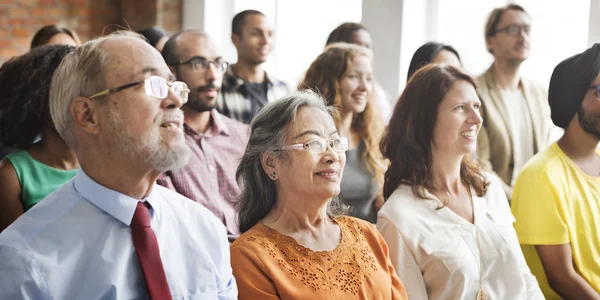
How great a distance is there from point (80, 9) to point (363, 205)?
4.58 metres

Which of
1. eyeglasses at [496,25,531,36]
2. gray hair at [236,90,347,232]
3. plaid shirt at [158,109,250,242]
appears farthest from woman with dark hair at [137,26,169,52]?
gray hair at [236,90,347,232]

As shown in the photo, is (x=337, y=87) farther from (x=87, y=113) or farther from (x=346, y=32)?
(x=87, y=113)

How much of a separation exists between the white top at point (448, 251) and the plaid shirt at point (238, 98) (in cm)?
156

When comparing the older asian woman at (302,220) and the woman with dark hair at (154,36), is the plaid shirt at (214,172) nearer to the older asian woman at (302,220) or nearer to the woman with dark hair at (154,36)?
the older asian woman at (302,220)

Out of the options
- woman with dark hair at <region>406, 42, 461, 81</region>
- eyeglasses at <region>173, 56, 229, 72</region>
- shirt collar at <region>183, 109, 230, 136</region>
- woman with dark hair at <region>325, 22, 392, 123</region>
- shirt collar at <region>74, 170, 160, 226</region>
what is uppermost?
woman with dark hair at <region>325, 22, 392, 123</region>

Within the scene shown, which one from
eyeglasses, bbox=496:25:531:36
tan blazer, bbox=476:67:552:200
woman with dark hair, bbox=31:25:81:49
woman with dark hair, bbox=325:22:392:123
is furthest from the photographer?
woman with dark hair, bbox=325:22:392:123

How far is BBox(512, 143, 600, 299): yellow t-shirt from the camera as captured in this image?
2512 mm

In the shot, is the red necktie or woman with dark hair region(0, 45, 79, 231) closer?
the red necktie

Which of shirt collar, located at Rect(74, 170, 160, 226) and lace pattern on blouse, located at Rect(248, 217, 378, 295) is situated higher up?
shirt collar, located at Rect(74, 170, 160, 226)

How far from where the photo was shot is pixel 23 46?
6328 millimetres

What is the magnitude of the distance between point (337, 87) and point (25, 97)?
1.32 meters

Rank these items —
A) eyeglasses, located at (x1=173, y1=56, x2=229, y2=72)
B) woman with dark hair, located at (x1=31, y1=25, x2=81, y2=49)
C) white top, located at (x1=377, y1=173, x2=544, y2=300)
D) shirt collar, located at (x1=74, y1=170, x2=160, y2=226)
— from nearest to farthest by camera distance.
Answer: shirt collar, located at (x1=74, y1=170, x2=160, y2=226) → white top, located at (x1=377, y1=173, x2=544, y2=300) → eyeglasses, located at (x1=173, y1=56, x2=229, y2=72) → woman with dark hair, located at (x1=31, y1=25, x2=81, y2=49)

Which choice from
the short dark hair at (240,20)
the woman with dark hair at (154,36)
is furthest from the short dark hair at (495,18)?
the woman with dark hair at (154,36)

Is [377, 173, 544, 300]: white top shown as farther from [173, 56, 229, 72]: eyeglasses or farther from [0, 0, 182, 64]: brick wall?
[0, 0, 182, 64]: brick wall
